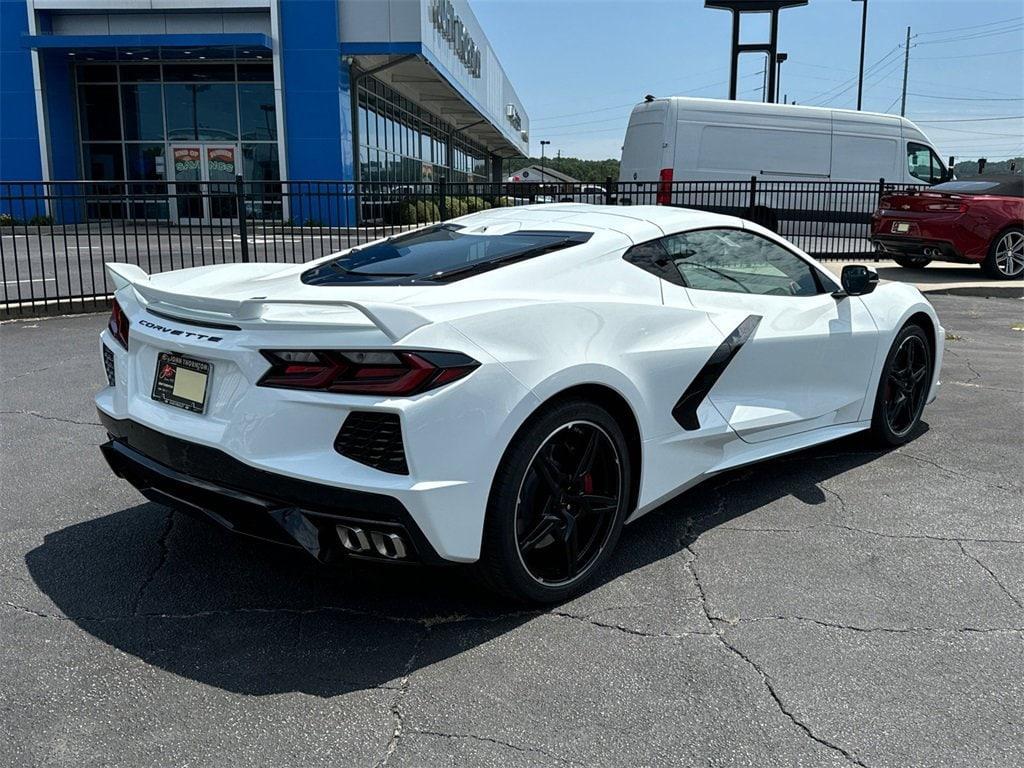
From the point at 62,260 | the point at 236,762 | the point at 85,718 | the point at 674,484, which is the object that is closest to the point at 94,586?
the point at 85,718

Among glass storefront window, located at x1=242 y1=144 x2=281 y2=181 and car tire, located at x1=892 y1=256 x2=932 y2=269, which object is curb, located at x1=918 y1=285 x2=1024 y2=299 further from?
glass storefront window, located at x1=242 y1=144 x2=281 y2=181

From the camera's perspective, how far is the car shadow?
9.37 feet

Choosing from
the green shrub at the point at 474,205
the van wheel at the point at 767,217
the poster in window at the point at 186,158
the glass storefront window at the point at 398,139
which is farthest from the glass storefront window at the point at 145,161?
the van wheel at the point at 767,217

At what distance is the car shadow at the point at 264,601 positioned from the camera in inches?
112

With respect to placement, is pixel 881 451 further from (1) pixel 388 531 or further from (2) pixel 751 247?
(1) pixel 388 531

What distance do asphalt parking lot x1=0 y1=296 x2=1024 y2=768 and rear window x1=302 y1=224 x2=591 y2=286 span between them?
3.72ft

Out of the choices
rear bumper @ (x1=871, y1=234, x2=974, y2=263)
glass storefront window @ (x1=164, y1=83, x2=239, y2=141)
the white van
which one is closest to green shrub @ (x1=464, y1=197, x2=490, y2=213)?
the white van

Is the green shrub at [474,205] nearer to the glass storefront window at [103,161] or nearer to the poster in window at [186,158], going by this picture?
the poster in window at [186,158]

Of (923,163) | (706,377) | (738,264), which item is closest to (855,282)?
(738,264)

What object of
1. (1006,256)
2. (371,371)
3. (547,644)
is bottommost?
(547,644)

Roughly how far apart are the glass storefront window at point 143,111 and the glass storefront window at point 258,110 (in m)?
2.59

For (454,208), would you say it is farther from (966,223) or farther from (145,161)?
(145,161)

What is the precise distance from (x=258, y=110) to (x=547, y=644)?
2633 centimetres

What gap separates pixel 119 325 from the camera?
138 inches
